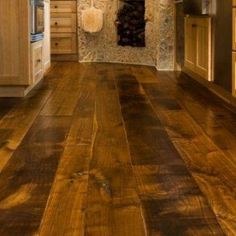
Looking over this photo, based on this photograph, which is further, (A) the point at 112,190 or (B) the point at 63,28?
(B) the point at 63,28

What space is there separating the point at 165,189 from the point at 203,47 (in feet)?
9.49

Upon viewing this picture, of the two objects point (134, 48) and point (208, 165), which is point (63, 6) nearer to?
point (134, 48)

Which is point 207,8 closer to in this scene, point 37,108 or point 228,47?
point 228,47

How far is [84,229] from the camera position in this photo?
4.97ft

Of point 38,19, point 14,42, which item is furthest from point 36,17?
point 14,42

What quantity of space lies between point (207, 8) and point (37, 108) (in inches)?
67.0

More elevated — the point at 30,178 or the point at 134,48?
the point at 134,48

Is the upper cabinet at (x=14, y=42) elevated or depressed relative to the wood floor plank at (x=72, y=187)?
elevated

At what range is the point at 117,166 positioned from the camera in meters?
2.19

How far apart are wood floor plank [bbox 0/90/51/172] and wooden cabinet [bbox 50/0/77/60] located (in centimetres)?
363

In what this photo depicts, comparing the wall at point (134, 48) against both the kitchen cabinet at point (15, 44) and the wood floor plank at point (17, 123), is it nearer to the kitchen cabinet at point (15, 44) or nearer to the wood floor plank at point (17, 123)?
the wood floor plank at point (17, 123)

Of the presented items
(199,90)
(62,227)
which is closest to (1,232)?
(62,227)

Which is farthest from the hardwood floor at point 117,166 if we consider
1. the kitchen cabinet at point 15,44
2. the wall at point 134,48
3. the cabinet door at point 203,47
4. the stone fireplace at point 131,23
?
the stone fireplace at point 131,23

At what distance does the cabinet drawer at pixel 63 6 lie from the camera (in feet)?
25.3
